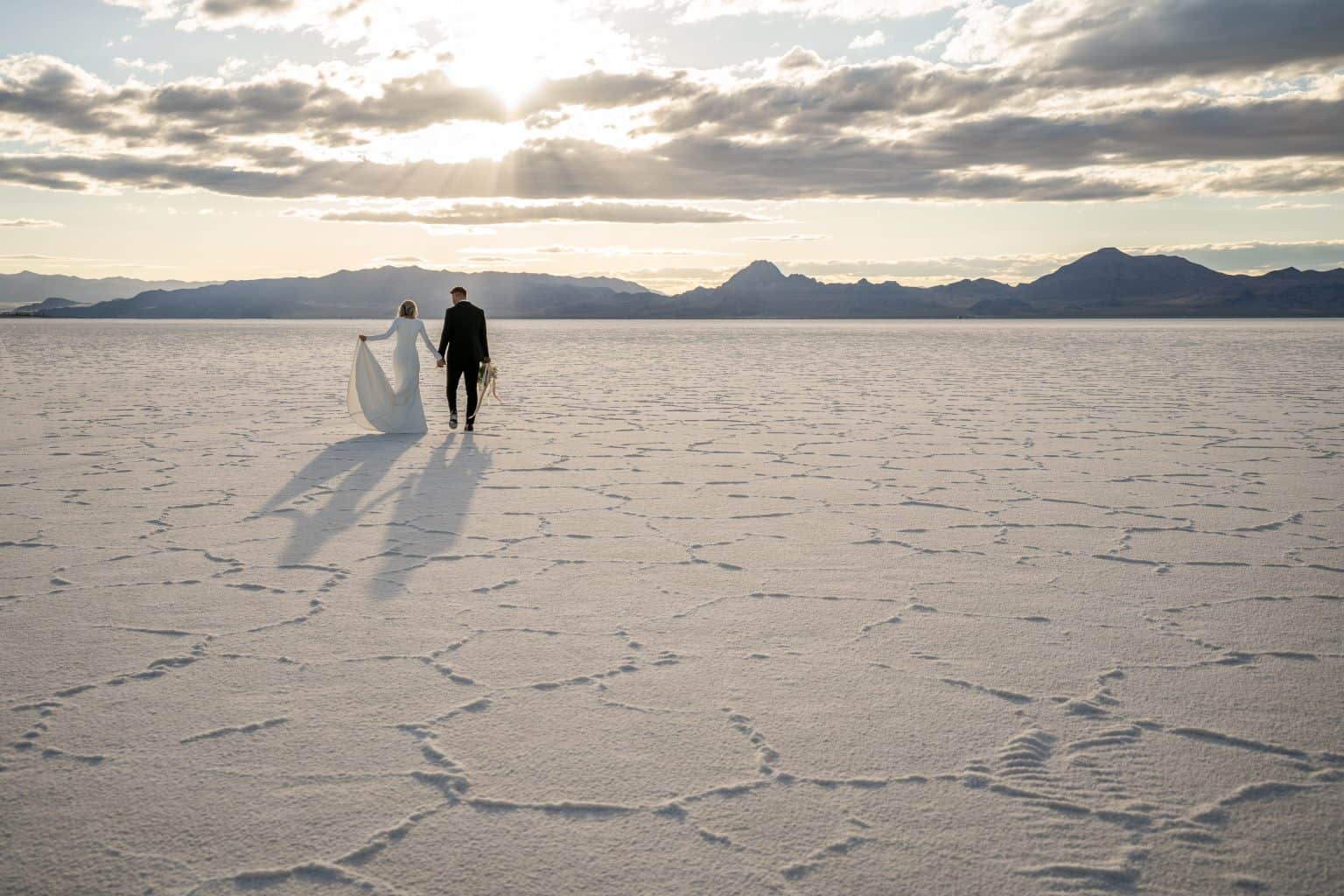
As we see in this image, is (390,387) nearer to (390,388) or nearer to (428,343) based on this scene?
(390,388)

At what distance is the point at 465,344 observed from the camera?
9.38 m

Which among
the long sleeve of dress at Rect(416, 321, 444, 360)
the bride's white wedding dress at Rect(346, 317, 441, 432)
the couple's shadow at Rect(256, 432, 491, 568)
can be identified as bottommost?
the couple's shadow at Rect(256, 432, 491, 568)

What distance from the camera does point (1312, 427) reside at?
9516mm

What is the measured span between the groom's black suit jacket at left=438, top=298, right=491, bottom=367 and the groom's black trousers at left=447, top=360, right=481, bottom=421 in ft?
0.11

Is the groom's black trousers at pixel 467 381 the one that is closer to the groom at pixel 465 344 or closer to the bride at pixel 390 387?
the groom at pixel 465 344

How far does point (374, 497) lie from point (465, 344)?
3.48 metres

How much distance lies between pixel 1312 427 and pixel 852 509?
250 inches

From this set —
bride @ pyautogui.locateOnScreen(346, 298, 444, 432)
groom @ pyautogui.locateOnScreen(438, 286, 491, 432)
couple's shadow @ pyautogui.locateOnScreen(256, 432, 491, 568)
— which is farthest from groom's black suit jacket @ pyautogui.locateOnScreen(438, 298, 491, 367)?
couple's shadow @ pyautogui.locateOnScreen(256, 432, 491, 568)

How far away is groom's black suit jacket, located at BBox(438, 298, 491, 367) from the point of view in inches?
367

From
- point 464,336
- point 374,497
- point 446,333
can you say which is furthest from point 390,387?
point 374,497

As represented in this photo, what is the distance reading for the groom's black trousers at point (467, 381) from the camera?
9555 mm

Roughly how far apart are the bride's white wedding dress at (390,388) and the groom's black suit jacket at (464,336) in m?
0.22

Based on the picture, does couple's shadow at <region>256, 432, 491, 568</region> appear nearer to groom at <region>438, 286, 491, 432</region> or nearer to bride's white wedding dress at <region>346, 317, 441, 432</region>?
bride's white wedding dress at <region>346, 317, 441, 432</region>

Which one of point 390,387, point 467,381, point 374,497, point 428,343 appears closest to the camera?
point 374,497
